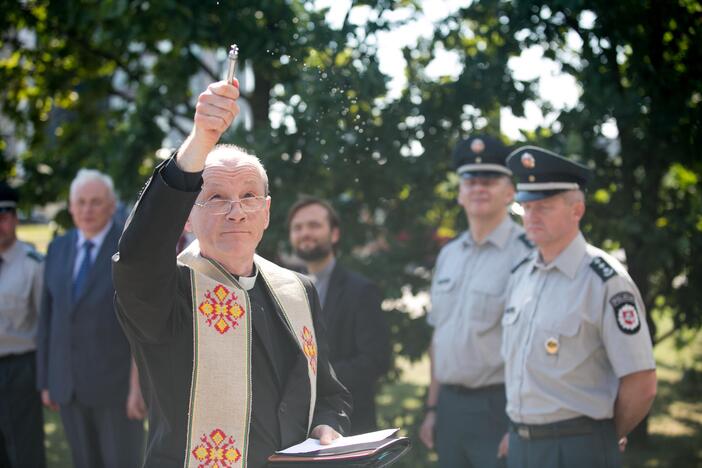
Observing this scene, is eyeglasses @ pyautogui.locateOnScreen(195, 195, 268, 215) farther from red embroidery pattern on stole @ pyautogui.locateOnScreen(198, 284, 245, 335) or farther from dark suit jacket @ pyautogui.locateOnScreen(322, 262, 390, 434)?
dark suit jacket @ pyautogui.locateOnScreen(322, 262, 390, 434)

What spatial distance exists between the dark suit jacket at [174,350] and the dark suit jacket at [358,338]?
5.91 feet

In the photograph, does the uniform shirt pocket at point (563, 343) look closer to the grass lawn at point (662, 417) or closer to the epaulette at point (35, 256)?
the grass lawn at point (662, 417)

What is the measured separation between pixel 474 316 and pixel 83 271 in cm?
242

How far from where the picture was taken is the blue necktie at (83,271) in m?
4.83

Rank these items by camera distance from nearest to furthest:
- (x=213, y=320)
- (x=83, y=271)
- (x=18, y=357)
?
(x=213, y=320)
(x=83, y=271)
(x=18, y=357)

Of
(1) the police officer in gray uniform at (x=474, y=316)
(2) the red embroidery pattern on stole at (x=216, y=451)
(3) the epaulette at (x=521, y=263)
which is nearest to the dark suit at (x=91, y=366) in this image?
(1) the police officer in gray uniform at (x=474, y=316)

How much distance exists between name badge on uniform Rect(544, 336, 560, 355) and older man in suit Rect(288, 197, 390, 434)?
3.96ft

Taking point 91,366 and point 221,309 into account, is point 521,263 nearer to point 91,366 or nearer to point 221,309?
point 221,309

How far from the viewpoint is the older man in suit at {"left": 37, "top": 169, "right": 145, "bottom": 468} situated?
4.73m

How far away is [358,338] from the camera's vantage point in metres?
4.44

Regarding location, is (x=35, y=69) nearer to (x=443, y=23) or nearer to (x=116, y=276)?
(x=443, y=23)

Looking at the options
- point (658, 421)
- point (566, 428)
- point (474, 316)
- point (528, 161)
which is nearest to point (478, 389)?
point (474, 316)

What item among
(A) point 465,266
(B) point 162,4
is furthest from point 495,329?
(B) point 162,4

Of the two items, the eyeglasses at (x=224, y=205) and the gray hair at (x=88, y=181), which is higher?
the gray hair at (x=88, y=181)
